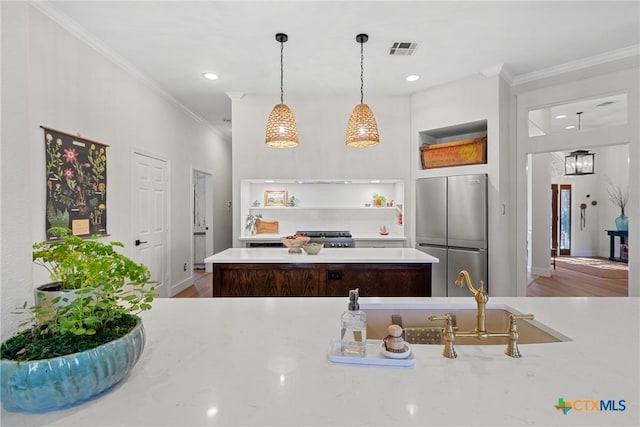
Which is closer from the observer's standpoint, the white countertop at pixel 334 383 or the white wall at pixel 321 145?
the white countertop at pixel 334 383

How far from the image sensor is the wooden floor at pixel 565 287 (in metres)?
4.68

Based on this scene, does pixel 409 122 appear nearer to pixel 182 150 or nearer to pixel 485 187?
pixel 485 187

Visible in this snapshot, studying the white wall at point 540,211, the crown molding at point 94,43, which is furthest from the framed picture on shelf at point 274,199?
the white wall at point 540,211

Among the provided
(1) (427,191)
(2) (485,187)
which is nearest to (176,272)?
(1) (427,191)

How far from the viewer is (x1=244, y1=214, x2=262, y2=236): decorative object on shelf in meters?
4.73

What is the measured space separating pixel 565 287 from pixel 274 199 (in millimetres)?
4854

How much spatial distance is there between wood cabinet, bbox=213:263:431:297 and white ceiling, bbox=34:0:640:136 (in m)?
2.13

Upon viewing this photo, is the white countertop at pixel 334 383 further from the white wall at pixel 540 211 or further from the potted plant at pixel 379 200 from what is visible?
the white wall at pixel 540 211

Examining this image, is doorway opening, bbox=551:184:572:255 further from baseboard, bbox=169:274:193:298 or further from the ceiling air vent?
baseboard, bbox=169:274:193:298

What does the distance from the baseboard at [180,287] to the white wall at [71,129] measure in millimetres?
32

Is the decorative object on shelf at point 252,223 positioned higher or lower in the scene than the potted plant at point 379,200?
lower

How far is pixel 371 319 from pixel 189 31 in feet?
9.84

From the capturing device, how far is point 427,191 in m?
4.20

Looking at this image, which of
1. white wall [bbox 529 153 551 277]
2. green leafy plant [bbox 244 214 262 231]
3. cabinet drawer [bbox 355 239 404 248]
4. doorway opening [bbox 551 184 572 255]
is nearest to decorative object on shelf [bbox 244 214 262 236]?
green leafy plant [bbox 244 214 262 231]
